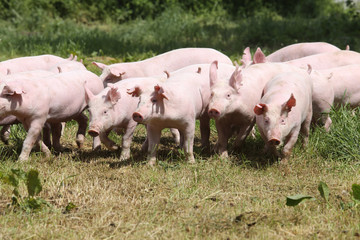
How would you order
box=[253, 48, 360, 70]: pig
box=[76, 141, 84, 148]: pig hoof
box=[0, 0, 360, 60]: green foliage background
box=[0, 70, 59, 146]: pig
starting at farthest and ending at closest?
box=[0, 0, 360, 60]: green foliage background
box=[253, 48, 360, 70]: pig
box=[76, 141, 84, 148]: pig hoof
box=[0, 70, 59, 146]: pig

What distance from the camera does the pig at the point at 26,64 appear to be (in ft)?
24.0

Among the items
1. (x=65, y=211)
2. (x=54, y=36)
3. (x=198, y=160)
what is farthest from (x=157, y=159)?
(x=54, y=36)

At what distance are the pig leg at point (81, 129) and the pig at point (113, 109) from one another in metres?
0.59

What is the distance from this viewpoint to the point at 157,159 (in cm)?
595

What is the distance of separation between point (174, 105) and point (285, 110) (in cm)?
104

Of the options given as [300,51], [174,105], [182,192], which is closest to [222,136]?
[174,105]

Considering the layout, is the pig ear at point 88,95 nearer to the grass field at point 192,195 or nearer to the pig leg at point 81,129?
the grass field at point 192,195

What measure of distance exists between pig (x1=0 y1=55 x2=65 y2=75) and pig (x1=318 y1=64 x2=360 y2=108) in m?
3.56

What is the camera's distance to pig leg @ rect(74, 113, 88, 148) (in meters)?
6.52

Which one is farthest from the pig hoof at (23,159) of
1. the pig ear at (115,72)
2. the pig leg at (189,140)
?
the pig ear at (115,72)

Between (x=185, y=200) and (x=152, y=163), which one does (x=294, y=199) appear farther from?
(x=152, y=163)

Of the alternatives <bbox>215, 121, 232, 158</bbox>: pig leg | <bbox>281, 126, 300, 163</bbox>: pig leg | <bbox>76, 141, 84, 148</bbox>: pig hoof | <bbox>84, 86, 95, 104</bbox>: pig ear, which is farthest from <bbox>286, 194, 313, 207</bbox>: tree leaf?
<bbox>76, 141, 84, 148</bbox>: pig hoof

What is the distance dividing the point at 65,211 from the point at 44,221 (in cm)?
25

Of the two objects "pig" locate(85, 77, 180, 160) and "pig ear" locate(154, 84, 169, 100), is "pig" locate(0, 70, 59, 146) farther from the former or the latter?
"pig ear" locate(154, 84, 169, 100)
